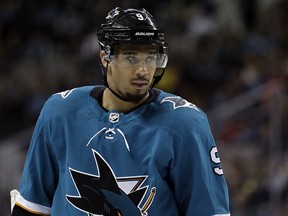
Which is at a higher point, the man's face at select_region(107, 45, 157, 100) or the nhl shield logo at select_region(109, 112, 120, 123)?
the man's face at select_region(107, 45, 157, 100)

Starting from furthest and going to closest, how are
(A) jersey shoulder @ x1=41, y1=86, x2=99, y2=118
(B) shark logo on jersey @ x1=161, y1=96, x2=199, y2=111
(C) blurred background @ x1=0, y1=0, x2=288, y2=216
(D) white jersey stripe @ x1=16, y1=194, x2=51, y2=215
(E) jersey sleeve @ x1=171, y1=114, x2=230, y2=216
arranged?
(C) blurred background @ x1=0, y1=0, x2=288, y2=216
(D) white jersey stripe @ x1=16, y1=194, x2=51, y2=215
(A) jersey shoulder @ x1=41, y1=86, x2=99, y2=118
(B) shark logo on jersey @ x1=161, y1=96, x2=199, y2=111
(E) jersey sleeve @ x1=171, y1=114, x2=230, y2=216

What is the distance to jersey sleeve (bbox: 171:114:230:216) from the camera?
9.38 feet

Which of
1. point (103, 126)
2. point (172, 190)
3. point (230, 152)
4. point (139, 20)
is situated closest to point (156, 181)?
point (172, 190)

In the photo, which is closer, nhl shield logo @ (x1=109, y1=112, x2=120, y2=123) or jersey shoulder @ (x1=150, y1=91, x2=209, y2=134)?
jersey shoulder @ (x1=150, y1=91, x2=209, y2=134)

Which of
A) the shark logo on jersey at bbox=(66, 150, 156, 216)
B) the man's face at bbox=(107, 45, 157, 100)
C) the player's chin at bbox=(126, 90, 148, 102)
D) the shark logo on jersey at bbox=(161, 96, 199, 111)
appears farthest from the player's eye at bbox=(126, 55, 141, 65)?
the shark logo on jersey at bbox=(66, 150, 156, 216)

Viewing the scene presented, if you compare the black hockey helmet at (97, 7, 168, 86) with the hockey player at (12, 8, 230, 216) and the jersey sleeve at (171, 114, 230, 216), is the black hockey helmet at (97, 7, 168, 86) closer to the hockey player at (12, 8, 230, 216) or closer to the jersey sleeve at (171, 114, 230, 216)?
the hockey player at (12, 8, 230, 216)

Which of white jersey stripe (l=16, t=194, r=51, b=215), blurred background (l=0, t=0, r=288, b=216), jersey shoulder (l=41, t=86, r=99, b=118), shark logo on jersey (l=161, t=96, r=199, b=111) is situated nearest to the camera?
shark logo on jersey (l=161, t=96, r=199, b=111)

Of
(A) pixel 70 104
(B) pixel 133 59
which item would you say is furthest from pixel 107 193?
(B) pixel 133 59

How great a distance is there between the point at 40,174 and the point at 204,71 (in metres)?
6.02

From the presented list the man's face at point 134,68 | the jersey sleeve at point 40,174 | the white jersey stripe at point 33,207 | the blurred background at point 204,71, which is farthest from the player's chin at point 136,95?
the blurred background at point 204,71

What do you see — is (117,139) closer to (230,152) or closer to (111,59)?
(111,59)

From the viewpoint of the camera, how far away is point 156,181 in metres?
2.87

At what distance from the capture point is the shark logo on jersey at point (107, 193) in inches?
114

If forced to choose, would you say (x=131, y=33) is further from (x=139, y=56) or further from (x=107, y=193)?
(x=107, y=193)
